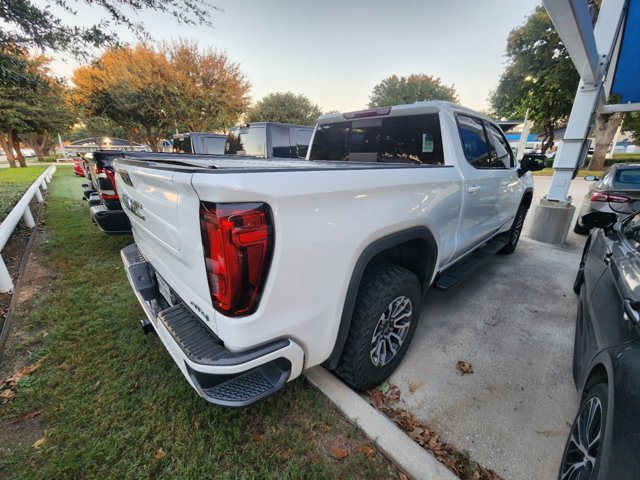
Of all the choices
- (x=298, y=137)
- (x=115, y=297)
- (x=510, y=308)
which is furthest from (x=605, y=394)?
(x=298, y=137)

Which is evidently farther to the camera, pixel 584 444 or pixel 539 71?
pixel 539 71

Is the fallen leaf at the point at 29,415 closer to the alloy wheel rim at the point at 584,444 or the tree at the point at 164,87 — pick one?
the alloy wheel rim at the point at 584,444

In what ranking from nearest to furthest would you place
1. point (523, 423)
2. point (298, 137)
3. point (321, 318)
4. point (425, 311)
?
point (321, 318), point (523, 423), point (425, 311), point (298, 137)

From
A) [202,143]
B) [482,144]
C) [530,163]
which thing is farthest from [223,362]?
[202,143]

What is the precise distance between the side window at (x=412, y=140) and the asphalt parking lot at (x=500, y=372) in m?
1.66

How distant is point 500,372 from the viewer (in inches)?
89.7

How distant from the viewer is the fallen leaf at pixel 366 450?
1.62 meters

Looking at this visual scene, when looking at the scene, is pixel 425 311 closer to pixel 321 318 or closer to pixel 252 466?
pixel 321 318

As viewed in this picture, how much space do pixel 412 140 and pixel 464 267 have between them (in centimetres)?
147

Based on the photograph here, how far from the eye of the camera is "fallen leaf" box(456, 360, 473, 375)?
2.29m

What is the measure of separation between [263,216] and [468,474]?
1.78 metres

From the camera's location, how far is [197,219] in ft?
3.95

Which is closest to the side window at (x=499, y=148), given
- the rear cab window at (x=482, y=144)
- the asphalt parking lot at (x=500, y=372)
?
the rear cab window at (x=482, y=144)

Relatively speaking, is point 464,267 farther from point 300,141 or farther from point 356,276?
point 300,141
